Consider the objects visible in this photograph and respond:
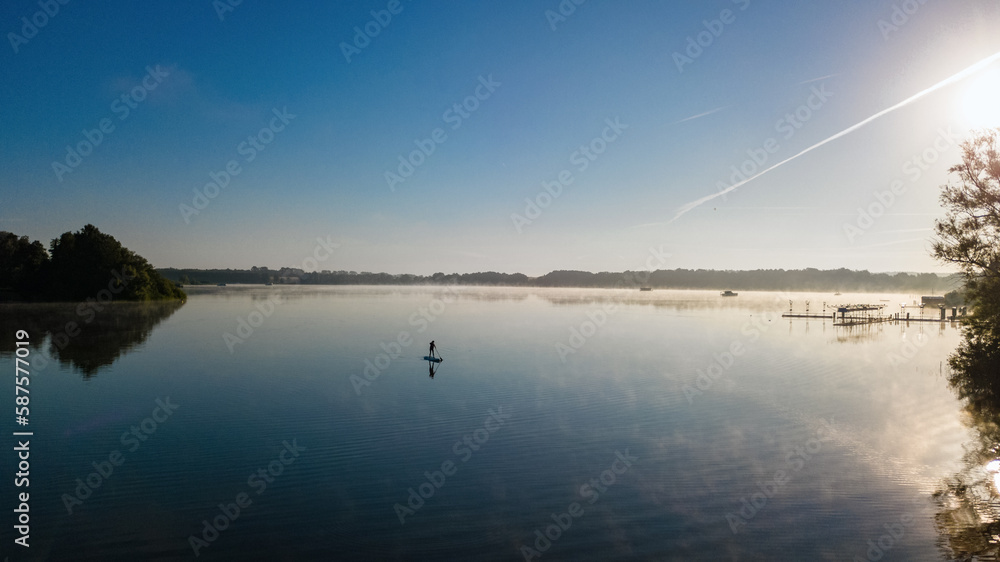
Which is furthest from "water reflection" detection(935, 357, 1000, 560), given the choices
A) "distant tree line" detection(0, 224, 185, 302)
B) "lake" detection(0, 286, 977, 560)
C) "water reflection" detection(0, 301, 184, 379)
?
"distant tree line" detection(0, 224, 185, 302)

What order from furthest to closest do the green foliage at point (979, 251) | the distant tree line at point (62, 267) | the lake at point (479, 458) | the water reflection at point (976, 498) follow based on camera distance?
1. the distant tree line at point (62, 267)
2. the green foliage at point (979, 251)
3. the water reflection at point (976, 498)
4. the lake at point (479, 458)

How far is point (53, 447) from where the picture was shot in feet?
47.6

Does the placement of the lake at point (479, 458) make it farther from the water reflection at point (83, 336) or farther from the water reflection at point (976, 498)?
the water reflection at point (83, 336)

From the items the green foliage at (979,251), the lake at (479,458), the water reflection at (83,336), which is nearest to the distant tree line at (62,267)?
the water reflection at (83,336)

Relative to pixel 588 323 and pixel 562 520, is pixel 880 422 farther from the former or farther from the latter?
pixel 588 323

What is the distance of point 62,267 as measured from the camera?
83500mm

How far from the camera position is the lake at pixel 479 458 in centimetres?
994

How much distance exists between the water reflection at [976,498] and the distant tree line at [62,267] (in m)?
103

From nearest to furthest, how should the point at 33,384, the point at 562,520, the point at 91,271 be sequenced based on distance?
1. the point at 562,520
2. the point at 33,384
3. the point at 91,271

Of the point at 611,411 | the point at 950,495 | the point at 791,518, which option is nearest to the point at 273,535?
the point at 791,518

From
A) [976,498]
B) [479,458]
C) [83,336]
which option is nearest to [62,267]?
[83,336]

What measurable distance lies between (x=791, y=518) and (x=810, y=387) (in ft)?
57.1

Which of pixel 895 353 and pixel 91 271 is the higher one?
pixel 91 271

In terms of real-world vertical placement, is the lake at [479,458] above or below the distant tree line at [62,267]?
below
